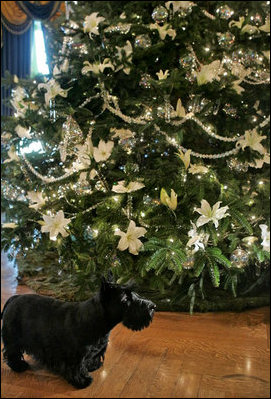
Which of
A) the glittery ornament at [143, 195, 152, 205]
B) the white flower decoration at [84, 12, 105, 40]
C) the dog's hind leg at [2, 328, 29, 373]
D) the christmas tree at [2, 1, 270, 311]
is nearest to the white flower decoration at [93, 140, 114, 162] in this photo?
the christmas tree at [2, 1, 270, 311]

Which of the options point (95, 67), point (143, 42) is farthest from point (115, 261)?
point (143, 42)

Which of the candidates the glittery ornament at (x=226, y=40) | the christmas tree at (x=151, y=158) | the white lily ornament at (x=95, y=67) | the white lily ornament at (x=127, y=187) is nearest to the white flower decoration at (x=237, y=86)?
the christmas tree at (x=151, y=158)

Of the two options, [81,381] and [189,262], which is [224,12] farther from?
[81,381]

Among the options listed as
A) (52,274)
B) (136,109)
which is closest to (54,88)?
(136,109)

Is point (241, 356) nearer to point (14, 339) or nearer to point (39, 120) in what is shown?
point (14, 339)

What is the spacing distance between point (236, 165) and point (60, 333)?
60cm

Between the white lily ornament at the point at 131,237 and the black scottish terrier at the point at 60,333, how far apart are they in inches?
5.5

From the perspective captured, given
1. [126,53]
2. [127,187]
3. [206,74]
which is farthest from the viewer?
[126,53]

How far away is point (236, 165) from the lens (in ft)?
3.05

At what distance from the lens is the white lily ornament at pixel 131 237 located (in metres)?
0.56

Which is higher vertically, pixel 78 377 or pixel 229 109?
pixel 229 109

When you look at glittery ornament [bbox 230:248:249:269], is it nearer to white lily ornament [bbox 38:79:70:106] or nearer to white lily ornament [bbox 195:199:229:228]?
white lily ornament [bbox 195:199:229:228]

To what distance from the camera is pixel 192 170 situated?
701 millimetres

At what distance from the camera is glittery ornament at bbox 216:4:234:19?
94 cm
